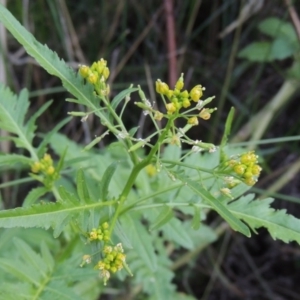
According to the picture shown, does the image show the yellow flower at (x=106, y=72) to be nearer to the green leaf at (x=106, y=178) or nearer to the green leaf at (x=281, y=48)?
the green leaf at (x=106, y=178)

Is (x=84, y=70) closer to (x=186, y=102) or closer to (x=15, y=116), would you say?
(x=186, y=102)

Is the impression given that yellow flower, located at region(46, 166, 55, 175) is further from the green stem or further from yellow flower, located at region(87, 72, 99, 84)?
yellow flower, located at region(87, 72, 99, 84)

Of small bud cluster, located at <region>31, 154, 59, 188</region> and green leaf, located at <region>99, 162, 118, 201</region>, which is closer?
green leaf, located at <region>99, 162, 118, 201</region>

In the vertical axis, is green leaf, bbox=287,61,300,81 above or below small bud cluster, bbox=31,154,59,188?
below

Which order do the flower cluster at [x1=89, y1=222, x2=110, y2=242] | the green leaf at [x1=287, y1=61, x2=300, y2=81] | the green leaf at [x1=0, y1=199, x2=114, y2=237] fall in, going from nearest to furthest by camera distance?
the green leaf at [x1=0, y1=199, x2=114, y2=237] < the flower cluster at [x1=89, y1=222, x2=110, y2=242] < the green leaf at [x1=287, y1=61, x2=300, y2=81]

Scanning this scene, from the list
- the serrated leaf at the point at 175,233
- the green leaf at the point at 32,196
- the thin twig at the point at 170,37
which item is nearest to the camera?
the green leaf at the point at 32,196

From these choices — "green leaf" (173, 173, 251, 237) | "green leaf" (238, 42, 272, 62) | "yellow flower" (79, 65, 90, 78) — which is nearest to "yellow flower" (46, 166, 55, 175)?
"yellow flower" (79, 65, 90, 78)

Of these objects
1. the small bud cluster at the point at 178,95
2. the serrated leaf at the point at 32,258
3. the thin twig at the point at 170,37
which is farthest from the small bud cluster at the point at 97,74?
the thin twig at the point at 170,37
